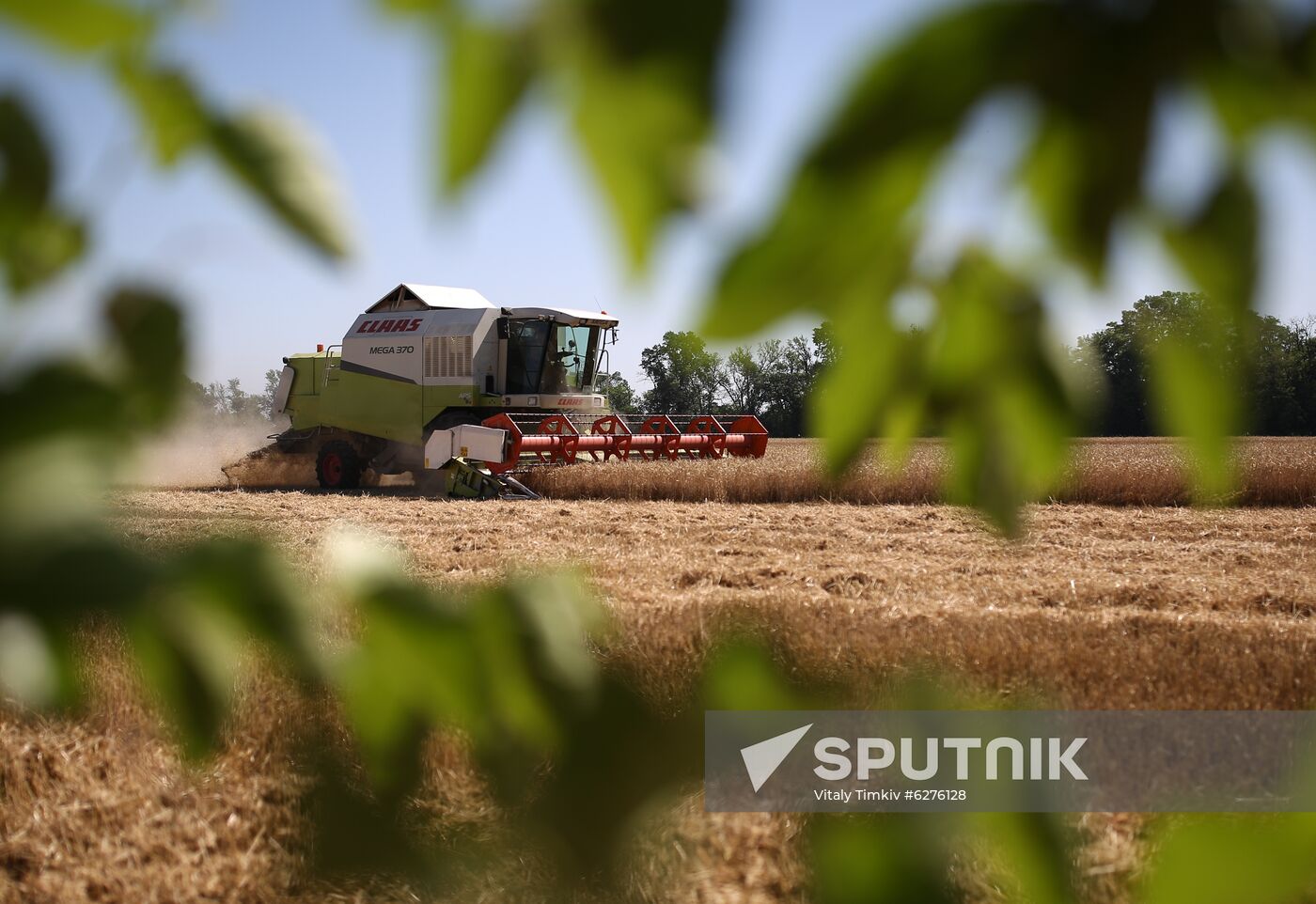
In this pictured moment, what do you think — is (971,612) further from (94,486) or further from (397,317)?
(397,317)

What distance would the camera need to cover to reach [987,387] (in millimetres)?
306

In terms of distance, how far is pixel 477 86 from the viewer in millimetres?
248

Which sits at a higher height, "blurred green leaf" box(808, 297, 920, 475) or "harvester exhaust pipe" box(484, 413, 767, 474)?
"blurred green leaf" box(808, 297, 920, 475)

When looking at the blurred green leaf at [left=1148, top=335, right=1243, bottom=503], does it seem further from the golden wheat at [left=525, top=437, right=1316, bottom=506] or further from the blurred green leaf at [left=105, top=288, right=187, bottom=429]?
the golden wheat at [left=525, top=437, right=1316, bottom=506]

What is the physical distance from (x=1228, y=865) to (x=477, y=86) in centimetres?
32

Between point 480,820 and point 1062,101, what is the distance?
1.07 feet

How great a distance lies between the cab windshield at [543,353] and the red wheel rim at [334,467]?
2946mm

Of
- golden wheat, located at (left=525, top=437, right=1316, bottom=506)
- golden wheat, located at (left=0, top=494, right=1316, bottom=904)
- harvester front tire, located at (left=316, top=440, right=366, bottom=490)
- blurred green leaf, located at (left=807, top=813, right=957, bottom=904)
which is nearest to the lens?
blurred green leaf, located at (left=807, top=813, right=957, bottom=904)

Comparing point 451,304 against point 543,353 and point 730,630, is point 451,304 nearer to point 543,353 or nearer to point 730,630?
point 543,353

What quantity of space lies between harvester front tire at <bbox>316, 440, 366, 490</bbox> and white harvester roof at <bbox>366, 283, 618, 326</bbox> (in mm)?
2231

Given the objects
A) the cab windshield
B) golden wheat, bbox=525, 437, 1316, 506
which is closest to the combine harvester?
the cab windshield

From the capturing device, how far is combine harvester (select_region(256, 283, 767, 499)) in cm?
1447

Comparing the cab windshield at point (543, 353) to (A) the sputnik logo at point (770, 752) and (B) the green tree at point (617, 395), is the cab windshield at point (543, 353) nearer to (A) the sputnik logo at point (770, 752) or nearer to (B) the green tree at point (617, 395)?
(B) the green tree at point (617, 395)

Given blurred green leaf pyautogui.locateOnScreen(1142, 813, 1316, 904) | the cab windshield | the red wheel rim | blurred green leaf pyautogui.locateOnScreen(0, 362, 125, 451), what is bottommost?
the red wheel rim
